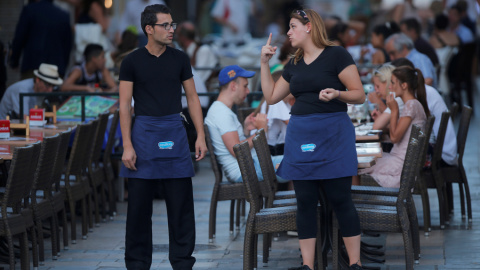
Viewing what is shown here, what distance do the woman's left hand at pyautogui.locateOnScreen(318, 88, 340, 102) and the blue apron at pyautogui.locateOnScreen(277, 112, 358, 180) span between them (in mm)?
234

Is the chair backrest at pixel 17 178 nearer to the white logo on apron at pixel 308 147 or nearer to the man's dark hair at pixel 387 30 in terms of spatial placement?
the white logo on apron at pixel 308 147

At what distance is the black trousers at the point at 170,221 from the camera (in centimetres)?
627

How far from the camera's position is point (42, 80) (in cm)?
1049

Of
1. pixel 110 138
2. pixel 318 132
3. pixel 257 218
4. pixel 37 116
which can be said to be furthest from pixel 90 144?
pixel 318 132

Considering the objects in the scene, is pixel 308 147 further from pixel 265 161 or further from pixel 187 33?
pixel 187 33

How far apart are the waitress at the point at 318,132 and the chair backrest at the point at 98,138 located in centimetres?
311

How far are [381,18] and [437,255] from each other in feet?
43.8

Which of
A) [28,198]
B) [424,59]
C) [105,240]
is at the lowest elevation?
[105,240]

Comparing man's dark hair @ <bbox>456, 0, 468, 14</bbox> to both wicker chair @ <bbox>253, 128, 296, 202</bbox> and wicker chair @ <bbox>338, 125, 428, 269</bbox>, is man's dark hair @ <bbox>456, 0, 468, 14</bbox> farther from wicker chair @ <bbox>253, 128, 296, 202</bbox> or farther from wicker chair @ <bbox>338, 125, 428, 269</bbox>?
Result: wicker chair @ <bbox>338, 125, 428, 269</bbox>

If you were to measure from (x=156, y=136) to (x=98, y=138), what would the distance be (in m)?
2.87

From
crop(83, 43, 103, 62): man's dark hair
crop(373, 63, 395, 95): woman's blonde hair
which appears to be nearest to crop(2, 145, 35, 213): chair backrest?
crop(373, 63, 395, 95): woman's blonde hair

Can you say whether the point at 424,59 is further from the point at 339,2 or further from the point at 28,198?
the point at 339,2

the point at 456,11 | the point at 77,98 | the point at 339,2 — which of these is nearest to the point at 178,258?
the point at 77,98

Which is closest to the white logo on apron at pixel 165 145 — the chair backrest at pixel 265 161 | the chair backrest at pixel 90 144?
the chair backrest at pixel 265 161
